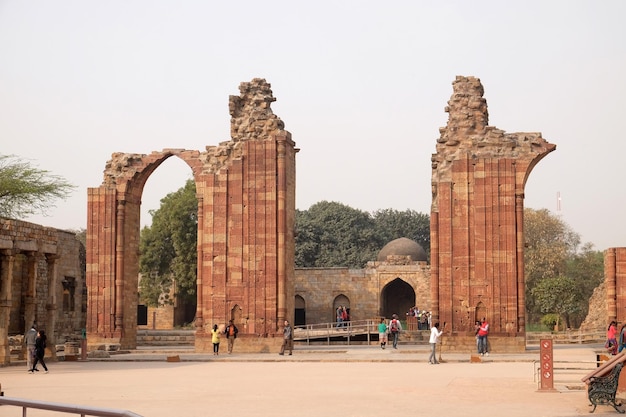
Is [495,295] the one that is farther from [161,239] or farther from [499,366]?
[161,239]

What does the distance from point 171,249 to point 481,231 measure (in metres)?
26.7

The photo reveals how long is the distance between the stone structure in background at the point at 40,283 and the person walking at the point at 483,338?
1186cm

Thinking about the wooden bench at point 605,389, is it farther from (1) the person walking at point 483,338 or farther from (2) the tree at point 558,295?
(2) the tree at point 558,295

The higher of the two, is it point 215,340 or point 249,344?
point 215,340

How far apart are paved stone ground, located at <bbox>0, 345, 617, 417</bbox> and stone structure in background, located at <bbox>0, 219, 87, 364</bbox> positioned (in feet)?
5.19

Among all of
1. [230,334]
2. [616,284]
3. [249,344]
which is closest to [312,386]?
[230,334]

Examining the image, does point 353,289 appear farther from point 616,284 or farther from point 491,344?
point 491,344

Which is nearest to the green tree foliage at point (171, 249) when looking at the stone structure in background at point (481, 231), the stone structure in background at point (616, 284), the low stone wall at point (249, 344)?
the low stone wall at point (249, 344)

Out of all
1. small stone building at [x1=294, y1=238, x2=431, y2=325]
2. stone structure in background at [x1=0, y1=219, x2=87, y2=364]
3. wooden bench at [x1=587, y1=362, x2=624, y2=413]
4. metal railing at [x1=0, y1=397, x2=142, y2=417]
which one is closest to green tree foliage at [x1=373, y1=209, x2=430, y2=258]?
small stone building at [x1=294, y1=238, x2=431, y2=325]

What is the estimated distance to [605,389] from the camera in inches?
472

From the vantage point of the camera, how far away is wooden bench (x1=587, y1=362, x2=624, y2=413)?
12.0 metres

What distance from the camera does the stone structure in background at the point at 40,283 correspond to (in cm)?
2294

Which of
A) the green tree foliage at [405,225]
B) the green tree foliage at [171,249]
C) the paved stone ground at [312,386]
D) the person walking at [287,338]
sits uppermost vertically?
the green tree foliage at [405,225]

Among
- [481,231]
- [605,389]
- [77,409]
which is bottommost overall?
[605,389]
